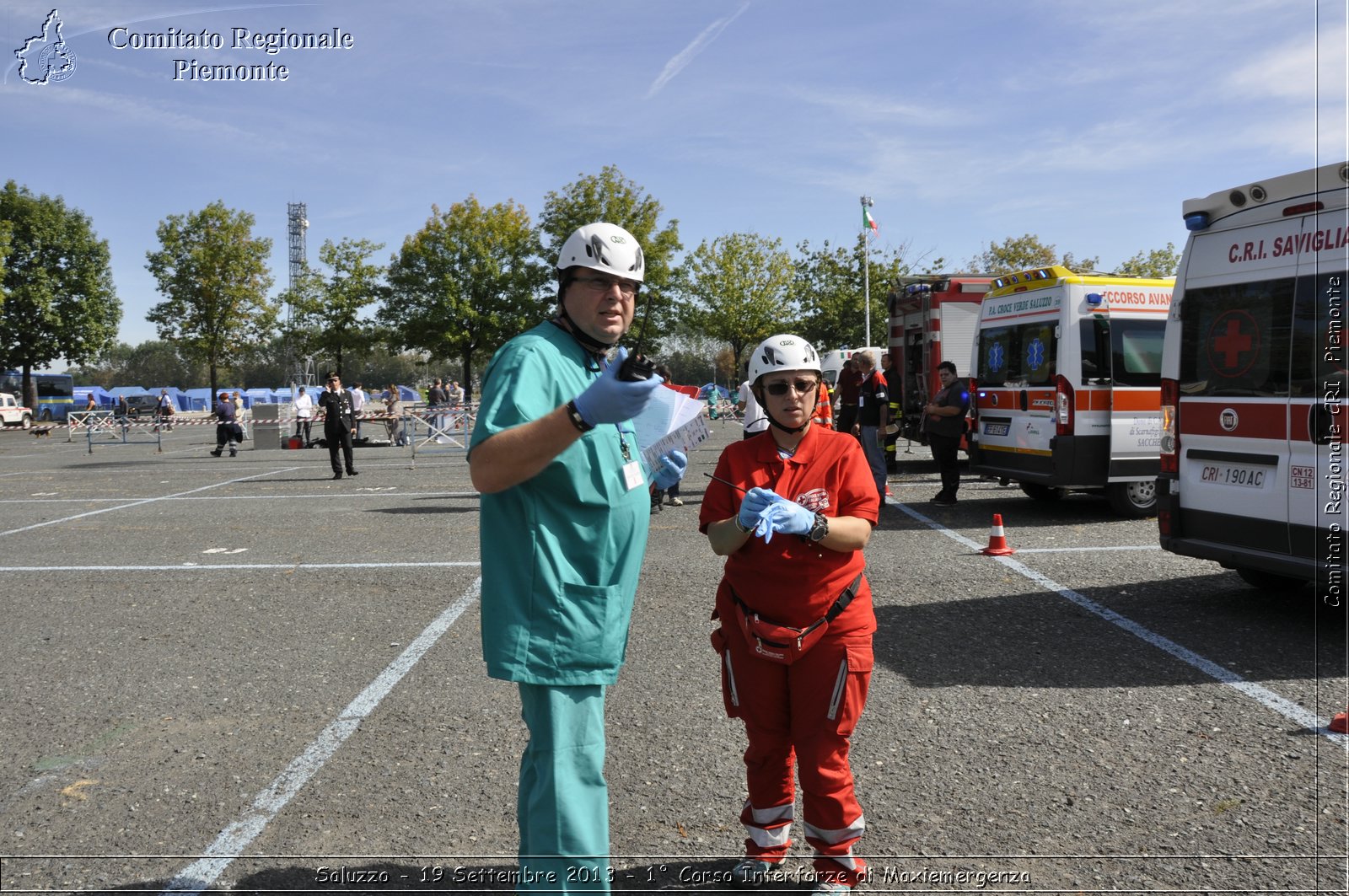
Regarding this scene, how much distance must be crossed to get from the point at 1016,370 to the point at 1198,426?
201 inches

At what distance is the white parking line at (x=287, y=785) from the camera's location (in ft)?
10.4

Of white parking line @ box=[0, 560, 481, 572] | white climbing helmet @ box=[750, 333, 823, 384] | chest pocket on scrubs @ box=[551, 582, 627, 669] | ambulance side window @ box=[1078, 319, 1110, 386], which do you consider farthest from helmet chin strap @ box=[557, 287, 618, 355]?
ambulance side window @ box=[1078, 319, 1110, 386]

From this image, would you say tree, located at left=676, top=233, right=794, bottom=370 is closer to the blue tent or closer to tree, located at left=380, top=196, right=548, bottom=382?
tree, located at left=380, top=196, right=548, bottom=382

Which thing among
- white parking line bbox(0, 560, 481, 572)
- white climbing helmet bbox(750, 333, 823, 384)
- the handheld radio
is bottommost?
white parking line bbox(0, 560, 481, 572)

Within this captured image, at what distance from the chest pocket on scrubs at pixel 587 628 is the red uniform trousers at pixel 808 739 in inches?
27.5

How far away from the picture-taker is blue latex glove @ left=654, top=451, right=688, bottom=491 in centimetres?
284

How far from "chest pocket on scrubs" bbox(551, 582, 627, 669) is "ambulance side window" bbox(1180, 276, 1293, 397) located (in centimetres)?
495

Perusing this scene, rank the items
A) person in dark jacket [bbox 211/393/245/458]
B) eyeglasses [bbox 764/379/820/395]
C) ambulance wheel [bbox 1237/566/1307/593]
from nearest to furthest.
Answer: eyeglasses [bbox 764/379/820/395] < ambulance wheel [bbox 1237/566/1307/593] < person in dark jacket [bbox 211/393/245/458]

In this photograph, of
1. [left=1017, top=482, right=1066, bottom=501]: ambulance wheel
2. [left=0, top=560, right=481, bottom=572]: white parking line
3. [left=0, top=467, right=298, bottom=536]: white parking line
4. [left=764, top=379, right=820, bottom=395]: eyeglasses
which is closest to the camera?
[left=764, top=379, right=820, bottom=395]: eyeglasses

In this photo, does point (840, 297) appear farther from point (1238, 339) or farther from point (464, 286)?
point (1238, 339)

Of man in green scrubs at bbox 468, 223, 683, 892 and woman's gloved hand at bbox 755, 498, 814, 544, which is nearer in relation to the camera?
man in green scrubs at bbox 468, 223, 683, 892

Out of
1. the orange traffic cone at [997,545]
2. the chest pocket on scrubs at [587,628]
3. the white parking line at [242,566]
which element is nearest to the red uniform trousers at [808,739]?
the chest pocket on scrubs at [587,628]

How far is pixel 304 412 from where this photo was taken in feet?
80.8

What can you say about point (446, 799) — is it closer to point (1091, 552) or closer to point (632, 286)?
point (632, 286)
